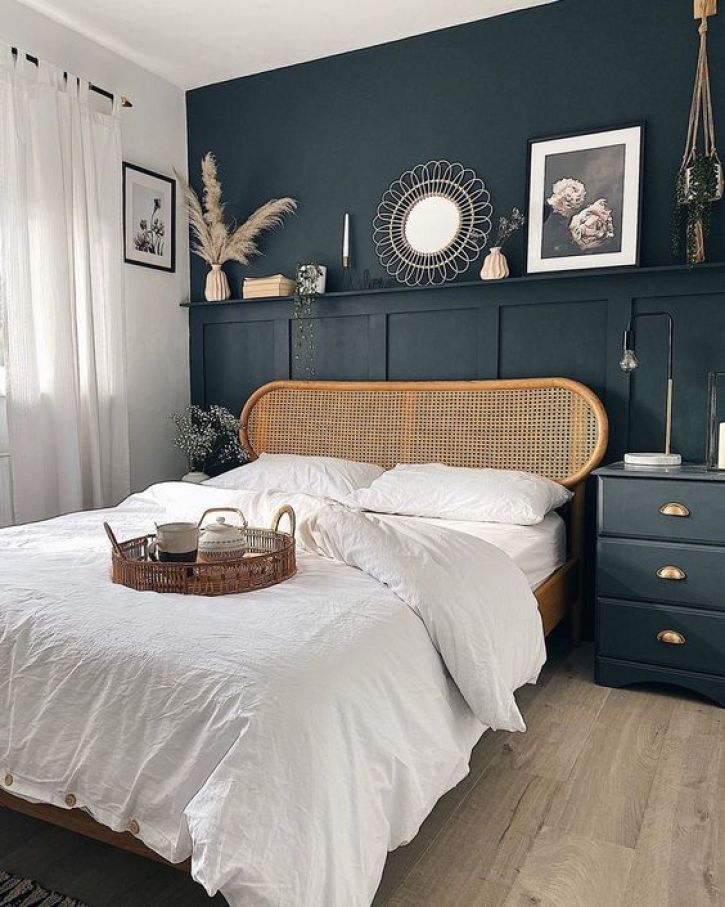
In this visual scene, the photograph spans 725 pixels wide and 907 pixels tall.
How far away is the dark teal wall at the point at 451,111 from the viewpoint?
2979 millimetres

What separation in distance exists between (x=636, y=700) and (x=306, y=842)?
174 centimetres

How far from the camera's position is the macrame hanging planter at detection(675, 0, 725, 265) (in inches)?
107

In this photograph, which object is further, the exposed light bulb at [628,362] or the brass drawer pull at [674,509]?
the exposed light bulb at [628,362]

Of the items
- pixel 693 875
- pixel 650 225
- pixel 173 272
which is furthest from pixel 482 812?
pixel 173 272

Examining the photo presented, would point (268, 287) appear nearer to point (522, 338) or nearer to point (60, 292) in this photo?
point (60, 292)

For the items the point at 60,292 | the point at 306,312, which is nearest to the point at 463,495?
the point at 306,312

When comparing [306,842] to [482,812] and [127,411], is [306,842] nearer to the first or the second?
[482,812]

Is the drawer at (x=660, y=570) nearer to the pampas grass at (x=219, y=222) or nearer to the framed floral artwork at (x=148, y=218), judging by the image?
the pampas grass at (x=219, y=222)

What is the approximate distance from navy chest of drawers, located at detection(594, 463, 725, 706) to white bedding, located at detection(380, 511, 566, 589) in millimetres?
176

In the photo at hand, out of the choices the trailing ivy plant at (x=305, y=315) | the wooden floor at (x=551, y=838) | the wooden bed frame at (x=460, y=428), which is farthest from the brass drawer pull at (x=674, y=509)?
the trailing ivy plant at (x=305, y=315)

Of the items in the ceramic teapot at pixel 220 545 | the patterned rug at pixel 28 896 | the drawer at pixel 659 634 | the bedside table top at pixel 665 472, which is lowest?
the patterned rug at pixel 28 896

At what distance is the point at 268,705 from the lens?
49.6 inches

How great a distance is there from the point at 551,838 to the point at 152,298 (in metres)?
3.11

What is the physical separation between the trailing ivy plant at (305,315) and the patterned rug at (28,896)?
2.60 metres
